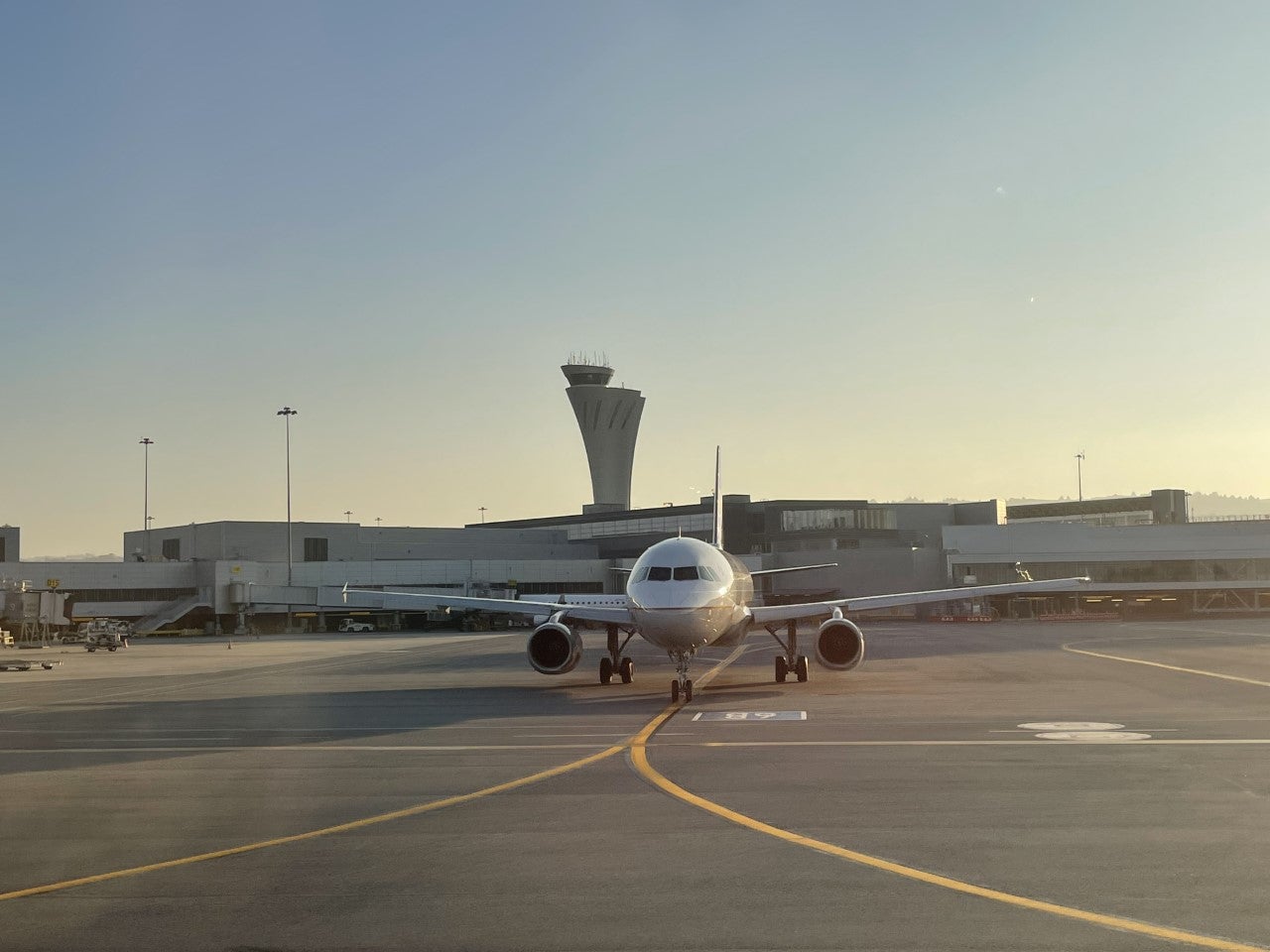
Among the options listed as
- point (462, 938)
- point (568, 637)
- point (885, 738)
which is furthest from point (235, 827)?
point (568, 637)

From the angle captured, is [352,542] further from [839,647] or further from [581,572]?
[839,647]

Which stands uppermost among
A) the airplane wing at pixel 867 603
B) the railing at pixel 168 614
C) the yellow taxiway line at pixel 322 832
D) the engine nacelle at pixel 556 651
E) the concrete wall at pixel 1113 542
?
the concrete wall at pixel 1113 542

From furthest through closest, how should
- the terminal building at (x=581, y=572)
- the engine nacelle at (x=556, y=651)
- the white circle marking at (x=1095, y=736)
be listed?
the terminal building at (x=581, y=572)
the engine nacelle at (x=556, y=651)
the white circle marking at (x=1095, y=736)

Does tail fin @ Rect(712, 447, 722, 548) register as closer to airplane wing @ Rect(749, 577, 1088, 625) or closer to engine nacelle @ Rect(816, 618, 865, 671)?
airplane wing @ Rect(749, 577, 1088, 625)

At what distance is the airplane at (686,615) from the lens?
31328 mm

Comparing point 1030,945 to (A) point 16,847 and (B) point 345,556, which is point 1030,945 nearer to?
(A) point 16,847

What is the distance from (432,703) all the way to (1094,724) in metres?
16.9

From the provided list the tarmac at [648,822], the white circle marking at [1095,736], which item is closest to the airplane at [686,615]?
the tarmac at [648,822]

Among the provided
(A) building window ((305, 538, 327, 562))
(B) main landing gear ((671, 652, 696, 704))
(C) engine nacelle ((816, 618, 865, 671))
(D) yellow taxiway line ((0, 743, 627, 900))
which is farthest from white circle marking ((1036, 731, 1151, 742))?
(A) building window ((305, 538, 327, 562))

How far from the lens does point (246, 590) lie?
353 feet

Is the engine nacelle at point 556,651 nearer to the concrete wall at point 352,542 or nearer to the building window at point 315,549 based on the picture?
the concrete wall at point 352,542

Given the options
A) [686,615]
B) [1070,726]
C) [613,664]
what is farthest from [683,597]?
[1070,726]

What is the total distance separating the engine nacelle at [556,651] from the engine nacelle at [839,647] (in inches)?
284

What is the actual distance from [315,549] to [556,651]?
101239 millimetres
